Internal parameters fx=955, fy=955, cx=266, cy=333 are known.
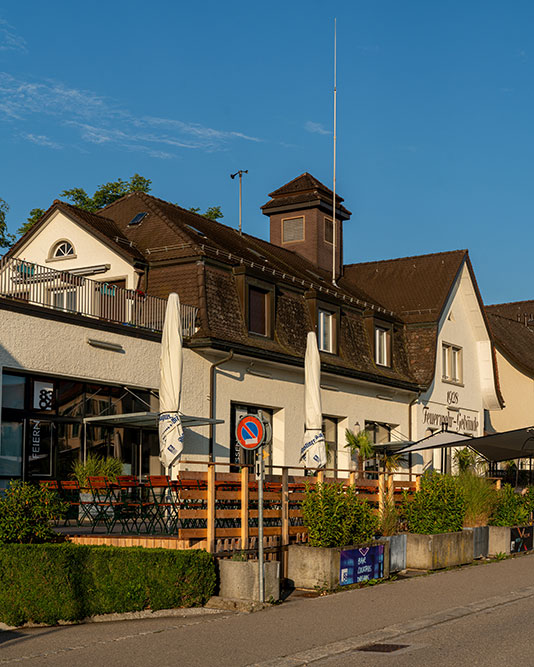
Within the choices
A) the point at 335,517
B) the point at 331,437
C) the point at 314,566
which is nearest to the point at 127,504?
the point at 314,566

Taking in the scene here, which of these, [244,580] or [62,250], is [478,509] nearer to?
[244,580]

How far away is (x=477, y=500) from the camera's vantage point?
65.3ft

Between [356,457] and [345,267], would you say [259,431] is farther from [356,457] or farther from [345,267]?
[345,267]

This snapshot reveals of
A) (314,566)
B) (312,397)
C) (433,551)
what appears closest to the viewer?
(314,566)

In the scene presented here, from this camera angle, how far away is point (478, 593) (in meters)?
13.8

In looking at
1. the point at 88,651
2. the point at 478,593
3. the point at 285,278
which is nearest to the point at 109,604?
the point at 88,651

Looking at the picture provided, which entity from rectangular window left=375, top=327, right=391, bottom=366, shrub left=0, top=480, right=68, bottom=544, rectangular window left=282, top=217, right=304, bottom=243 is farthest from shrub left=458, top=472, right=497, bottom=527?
rectangular window left=282, top=217, right=304, bottom=243

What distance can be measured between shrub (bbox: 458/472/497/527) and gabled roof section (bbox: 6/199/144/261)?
32.3 ft

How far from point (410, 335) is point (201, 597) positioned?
22047 millimetres

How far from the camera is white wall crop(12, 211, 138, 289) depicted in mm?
24391

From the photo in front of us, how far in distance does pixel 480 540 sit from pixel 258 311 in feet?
28.4

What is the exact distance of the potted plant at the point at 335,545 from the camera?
13977 millimetres

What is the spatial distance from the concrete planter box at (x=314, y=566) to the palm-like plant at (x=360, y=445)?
13979 mm

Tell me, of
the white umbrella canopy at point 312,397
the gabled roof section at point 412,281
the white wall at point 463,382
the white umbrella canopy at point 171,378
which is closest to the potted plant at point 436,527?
the white umbrella canopy at point 312,397
